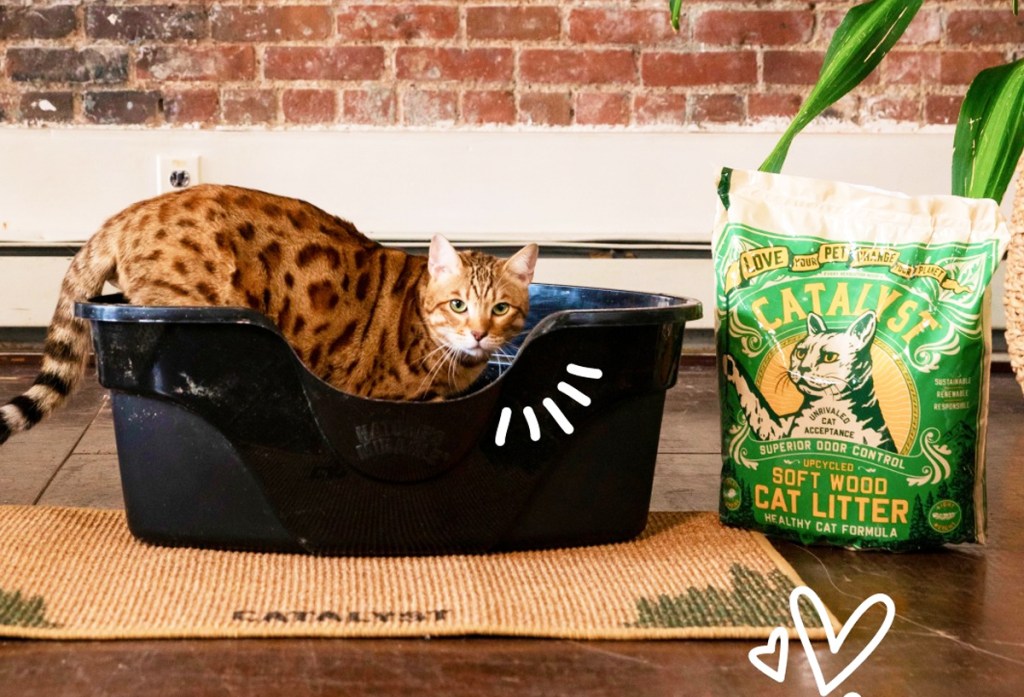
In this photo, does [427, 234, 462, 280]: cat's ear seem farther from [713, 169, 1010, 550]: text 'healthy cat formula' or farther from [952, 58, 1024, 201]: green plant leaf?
[952, 58, 1024, 201]: green plant leaf

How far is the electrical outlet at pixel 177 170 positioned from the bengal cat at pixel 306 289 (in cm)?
118

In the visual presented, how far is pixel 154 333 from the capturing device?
3.65 feet

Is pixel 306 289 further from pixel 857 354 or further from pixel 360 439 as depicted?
pixel 857 354

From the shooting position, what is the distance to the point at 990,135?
1.34 metres

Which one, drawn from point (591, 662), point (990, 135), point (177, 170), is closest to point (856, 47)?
point (990, 135)

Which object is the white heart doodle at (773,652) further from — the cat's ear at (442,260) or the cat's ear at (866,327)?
the cat's ear at (442,260)

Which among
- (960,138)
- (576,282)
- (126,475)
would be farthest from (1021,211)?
(576,282)

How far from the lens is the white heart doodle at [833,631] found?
2.97 ft

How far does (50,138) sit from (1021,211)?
82.2 inches

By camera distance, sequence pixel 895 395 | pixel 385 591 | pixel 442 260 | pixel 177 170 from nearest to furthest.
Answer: pixel 385 591 < pixel 895 395 < pixel 442 260 < pixel 177 170

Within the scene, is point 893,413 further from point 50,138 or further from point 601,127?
point 50,138

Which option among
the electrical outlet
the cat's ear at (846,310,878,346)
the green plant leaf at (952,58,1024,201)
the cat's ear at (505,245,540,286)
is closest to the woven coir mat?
the cat's ear at (846,310,878,346)

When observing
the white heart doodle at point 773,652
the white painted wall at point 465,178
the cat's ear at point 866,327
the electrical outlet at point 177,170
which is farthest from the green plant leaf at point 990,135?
the electrical outlet at point 177,170

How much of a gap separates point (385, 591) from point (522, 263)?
561 millimetres
